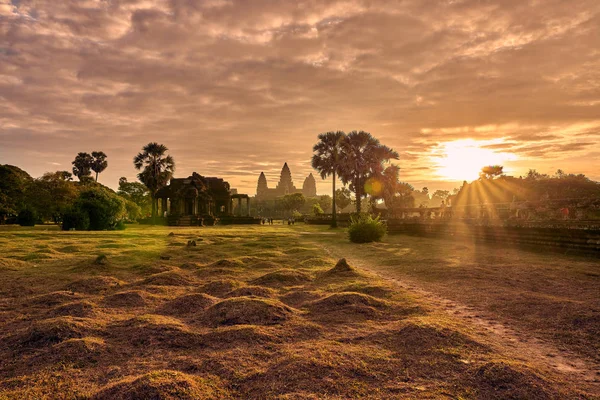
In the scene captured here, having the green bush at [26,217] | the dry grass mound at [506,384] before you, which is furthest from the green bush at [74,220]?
the dry grass mound at [506,384]

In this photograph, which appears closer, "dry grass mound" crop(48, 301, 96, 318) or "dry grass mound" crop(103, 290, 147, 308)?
"dry grass mound" crop(48, 301, 96, 318)

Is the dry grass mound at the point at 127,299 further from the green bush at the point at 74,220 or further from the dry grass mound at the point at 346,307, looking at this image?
the green bush at the point at 74,220

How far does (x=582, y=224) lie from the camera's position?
49.9ft

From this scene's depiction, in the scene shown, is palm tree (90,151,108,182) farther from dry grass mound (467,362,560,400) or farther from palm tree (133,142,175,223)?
dry grass mound (467,362,560,400)

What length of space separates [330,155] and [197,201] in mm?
25507

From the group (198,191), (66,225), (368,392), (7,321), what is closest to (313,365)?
(368,392)

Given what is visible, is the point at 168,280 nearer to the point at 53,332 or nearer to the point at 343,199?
the point at 53,332

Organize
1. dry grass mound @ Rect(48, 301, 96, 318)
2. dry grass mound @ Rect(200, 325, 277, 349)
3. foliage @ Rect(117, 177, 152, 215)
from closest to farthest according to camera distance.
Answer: dry grass mound @ Rect(200, 325, 277, 349) → dry grass mound @ Rect(48, 301, 96, 318) → foliage @ Rect(117, 177, 152, 215)

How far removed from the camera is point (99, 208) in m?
33.1

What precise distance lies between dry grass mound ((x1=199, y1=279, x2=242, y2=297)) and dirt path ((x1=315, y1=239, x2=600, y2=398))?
196 inches

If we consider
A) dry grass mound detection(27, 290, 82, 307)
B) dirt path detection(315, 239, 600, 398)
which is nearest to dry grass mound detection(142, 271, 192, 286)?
dry grass mound detection(27, 290, 82, 307)

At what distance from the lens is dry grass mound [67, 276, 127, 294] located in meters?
9.46

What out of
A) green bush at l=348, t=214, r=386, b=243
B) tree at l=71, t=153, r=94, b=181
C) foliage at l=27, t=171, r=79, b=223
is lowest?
green bush at l=348, t=214, r=386, b=243

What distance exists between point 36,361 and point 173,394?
261cm
